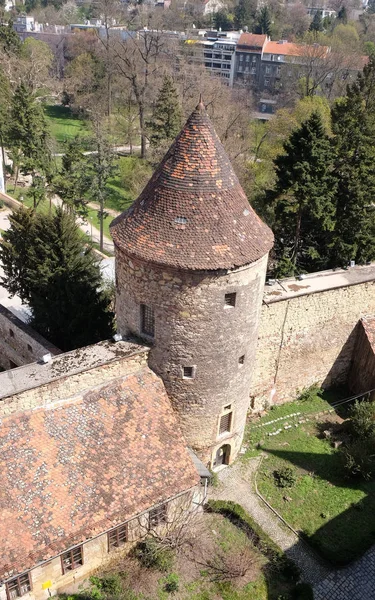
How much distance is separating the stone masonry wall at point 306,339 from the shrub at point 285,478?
13.1ft

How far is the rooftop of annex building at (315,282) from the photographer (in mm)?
22781

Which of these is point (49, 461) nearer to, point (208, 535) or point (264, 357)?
point (208, 535)

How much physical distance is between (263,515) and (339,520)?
3.06m

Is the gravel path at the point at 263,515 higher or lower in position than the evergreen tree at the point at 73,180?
lower

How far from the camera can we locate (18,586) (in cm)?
1525

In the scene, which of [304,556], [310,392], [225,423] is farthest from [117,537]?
[310,392]

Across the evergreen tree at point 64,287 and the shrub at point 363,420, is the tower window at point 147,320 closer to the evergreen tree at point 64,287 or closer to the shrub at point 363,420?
the evergreen tree at point 64,287

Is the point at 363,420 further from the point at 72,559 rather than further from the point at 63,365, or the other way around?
the point at 63,365

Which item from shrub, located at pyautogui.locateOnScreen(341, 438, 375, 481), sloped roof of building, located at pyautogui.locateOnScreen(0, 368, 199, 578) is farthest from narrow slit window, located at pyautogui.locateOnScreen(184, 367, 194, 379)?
shrub, located at pyautogui.locateOnScreen(341, 438, 375, 481)

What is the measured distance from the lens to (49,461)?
52.1 ft

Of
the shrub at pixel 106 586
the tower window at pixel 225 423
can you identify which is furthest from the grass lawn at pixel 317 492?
the shrub at pixel 106 586

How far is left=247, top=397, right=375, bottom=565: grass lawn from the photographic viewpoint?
63.0 ft

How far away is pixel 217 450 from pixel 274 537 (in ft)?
12.4

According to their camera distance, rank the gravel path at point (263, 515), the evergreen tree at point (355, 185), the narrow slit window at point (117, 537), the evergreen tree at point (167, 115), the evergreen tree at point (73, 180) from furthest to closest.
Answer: the evergreen tree at point (167, 115)
the evergreen tree at point (73, 180)
the evergreen tree at point (355, 185)
the gravel path at point (263, 515)
the narrow slit window at point (117, 537)
